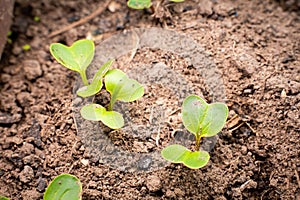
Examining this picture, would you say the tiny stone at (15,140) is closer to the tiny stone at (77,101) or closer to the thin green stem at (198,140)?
the tiny stone at (77,101)

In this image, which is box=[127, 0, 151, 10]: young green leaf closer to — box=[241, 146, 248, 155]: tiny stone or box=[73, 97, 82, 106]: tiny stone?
box=[73, 97, 82, 106]: tiny stone

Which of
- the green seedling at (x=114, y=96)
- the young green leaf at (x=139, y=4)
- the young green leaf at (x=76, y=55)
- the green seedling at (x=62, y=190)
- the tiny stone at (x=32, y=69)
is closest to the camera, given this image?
the green seedling at (x=62, y=190)

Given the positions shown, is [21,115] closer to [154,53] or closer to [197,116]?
[154,53]

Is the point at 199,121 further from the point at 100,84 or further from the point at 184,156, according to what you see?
the point at 100,84

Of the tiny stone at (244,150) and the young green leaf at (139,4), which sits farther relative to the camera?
the young green leaf at (139,4)

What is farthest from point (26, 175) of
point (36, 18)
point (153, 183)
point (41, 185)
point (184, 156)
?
point (36, 18)

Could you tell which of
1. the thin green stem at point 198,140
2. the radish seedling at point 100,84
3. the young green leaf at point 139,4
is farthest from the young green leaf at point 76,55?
the thin green stem at point 198,140

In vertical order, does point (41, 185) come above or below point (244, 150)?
below
